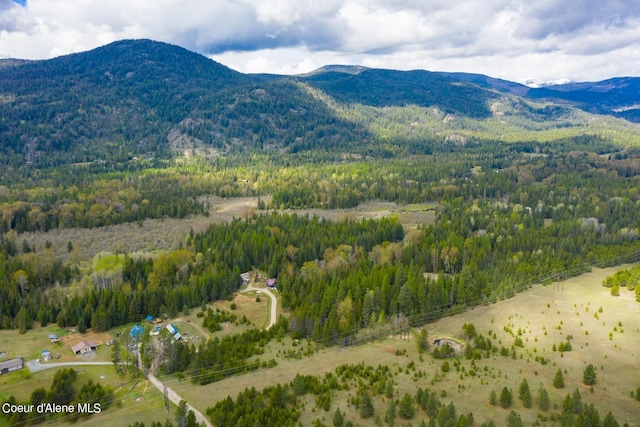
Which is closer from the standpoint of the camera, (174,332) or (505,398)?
(505,398)

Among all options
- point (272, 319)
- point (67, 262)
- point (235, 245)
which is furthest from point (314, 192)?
point (272, 319)

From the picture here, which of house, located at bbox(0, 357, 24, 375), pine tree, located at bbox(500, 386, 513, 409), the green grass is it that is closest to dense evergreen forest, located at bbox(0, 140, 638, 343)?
the green grass

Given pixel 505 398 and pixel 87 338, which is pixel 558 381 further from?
pixel 87 338

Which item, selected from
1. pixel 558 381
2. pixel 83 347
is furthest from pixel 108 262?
pixel 558 381

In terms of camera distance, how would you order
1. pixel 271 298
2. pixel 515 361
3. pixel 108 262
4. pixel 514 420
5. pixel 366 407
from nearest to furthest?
pixel 514 420 < pixel 366 407 < pixel 515 361 < pixel 271 298 < pixel 108 262

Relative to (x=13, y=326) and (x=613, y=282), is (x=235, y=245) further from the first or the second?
(x=613, y=282)
